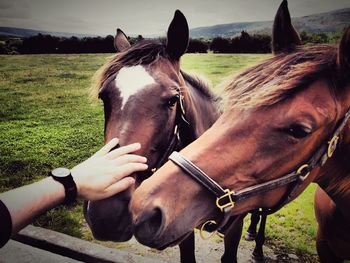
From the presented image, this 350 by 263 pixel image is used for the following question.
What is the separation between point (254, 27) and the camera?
10.1 ft

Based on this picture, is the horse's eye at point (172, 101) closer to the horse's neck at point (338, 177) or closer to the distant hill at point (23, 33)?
the horse's neck at point (338, 177)

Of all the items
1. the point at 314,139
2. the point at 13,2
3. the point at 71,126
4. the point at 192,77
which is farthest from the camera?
the point at 71,126

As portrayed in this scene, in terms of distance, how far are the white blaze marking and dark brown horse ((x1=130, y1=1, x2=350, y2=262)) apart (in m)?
0.64

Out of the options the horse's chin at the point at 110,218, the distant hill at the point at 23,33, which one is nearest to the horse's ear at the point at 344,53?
the horse's chin at the point at 110,218

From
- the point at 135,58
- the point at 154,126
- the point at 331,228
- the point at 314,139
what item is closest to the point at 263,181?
the point at 314,139

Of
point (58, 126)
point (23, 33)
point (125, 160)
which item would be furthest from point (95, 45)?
point (125, 160)

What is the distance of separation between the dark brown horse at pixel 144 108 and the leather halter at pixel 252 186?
49cm

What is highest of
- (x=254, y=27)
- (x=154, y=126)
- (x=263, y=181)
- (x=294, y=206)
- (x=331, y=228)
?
(x=254, y=27)

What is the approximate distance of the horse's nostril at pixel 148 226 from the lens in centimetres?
103

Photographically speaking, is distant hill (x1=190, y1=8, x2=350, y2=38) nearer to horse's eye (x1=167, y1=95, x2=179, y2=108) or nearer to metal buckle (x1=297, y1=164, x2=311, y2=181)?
horse's eye (x1=167, y1=95, x2=179, y2=108)

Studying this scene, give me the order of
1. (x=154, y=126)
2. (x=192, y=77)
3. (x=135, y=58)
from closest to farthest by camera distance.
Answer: (x=154, y=126)
(x=135, y=58)
(x=192, y=77)

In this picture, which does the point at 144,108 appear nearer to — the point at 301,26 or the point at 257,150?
the point at 257,150

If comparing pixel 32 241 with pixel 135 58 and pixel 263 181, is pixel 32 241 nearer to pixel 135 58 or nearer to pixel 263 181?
pixel 135 58

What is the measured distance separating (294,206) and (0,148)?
4334 mm
